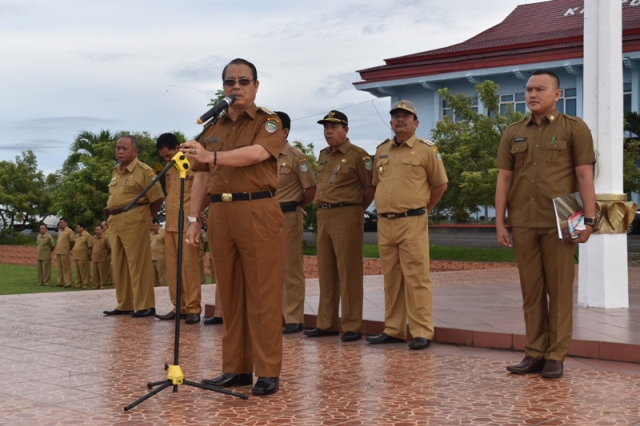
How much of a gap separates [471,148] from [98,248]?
10.4 m

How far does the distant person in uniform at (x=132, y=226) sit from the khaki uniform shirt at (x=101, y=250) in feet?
42.5

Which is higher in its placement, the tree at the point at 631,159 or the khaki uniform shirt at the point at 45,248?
the tree at the point at 631,159

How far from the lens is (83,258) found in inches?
927

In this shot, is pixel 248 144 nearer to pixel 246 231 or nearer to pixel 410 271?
pixel 246 231

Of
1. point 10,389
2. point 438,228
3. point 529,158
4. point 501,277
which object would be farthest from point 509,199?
point 438,228

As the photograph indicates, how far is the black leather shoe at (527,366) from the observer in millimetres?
6078

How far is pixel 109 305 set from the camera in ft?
36.8

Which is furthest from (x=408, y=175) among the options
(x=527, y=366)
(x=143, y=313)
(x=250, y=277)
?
(x=143, y=313)

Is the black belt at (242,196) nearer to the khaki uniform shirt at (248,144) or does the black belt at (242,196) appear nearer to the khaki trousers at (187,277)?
the khaki uniform shirt at (248,144)

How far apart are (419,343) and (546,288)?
1510 mm

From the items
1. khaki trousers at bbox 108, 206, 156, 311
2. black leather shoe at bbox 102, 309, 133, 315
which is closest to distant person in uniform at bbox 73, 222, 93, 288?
black leather shoe at bbox 102, 309, 133, 315

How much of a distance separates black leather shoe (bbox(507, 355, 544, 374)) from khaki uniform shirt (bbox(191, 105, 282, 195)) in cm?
210

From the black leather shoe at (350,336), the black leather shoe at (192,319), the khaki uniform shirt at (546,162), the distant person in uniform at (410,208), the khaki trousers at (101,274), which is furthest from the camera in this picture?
the khaki trousers at (101,274)

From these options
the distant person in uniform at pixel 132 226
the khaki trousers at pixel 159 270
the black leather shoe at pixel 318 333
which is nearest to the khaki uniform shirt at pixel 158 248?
the khaki trousers at pixel 159 270
